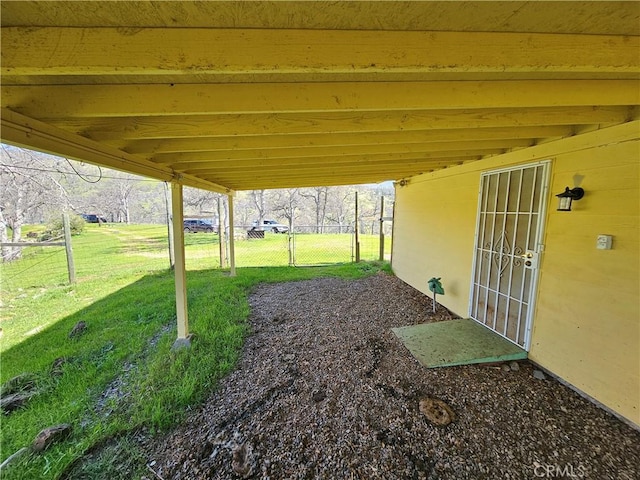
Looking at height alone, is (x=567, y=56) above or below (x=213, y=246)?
above

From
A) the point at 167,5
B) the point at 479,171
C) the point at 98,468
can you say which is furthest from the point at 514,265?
the point at 98,468

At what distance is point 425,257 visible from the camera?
484 cm

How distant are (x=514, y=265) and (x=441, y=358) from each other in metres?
1.38

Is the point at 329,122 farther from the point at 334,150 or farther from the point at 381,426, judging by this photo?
the point at 381,426

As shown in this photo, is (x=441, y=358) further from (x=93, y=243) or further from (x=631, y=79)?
(x=93, y=243)

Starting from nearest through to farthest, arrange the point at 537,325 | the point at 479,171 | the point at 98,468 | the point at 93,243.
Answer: the point at 98,468 < the point at 537,325 < the point at 479,171 < the point at 93,243

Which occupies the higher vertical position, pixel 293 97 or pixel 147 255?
pixel 293 97

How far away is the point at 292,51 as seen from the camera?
0.99m

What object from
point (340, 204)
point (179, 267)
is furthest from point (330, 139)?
point (340, 204)

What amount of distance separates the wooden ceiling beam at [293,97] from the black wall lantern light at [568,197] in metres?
0.88

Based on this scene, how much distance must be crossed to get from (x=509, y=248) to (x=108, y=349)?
496 centimetres

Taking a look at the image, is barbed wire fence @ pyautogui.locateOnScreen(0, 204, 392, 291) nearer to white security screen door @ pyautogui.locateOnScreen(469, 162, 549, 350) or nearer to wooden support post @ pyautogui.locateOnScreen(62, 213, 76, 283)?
wooden support post @ pyautogui.locateOnScreen(62, 213, 76, 283)

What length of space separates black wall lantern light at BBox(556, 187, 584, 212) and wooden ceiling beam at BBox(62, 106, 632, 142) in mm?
562

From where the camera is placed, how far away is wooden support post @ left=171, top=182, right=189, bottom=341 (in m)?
3.02
